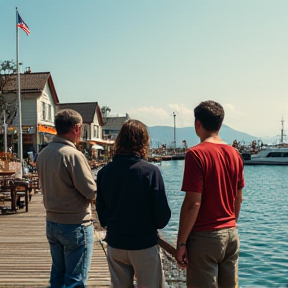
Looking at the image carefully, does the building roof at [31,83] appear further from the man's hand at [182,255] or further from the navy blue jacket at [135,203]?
the man's hand at [182,255]

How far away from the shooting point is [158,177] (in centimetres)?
290

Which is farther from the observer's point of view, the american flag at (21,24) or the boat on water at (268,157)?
the boat on water at (268,157)

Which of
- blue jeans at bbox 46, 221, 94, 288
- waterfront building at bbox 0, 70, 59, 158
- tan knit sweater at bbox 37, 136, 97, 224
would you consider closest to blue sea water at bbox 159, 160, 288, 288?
blue jeans at bbox 46, 221, 94, 288

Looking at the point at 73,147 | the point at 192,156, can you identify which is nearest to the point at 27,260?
the point at 73,147

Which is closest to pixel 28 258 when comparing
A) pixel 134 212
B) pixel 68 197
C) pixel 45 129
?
pixel 68 197

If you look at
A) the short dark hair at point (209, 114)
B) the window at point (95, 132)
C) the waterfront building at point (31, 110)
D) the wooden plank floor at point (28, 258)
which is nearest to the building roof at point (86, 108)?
the window at point (95, 132)

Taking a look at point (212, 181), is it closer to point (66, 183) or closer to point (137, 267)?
point (137, 267)

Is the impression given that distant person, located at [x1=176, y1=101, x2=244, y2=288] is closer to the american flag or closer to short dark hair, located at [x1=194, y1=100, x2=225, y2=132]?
short dark hair, located at [x1=194, y1=100, x2=225, y2=132]

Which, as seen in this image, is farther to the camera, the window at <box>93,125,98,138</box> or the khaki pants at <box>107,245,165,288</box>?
the window at <box>93,125,98,138</box>

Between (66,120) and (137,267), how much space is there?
4.49 feet

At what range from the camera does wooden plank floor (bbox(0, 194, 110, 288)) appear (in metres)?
4.78

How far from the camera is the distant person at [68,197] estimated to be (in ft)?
11.2

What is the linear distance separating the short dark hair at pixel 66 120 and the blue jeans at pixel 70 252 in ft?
2.63

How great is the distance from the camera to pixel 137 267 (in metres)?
2.92
